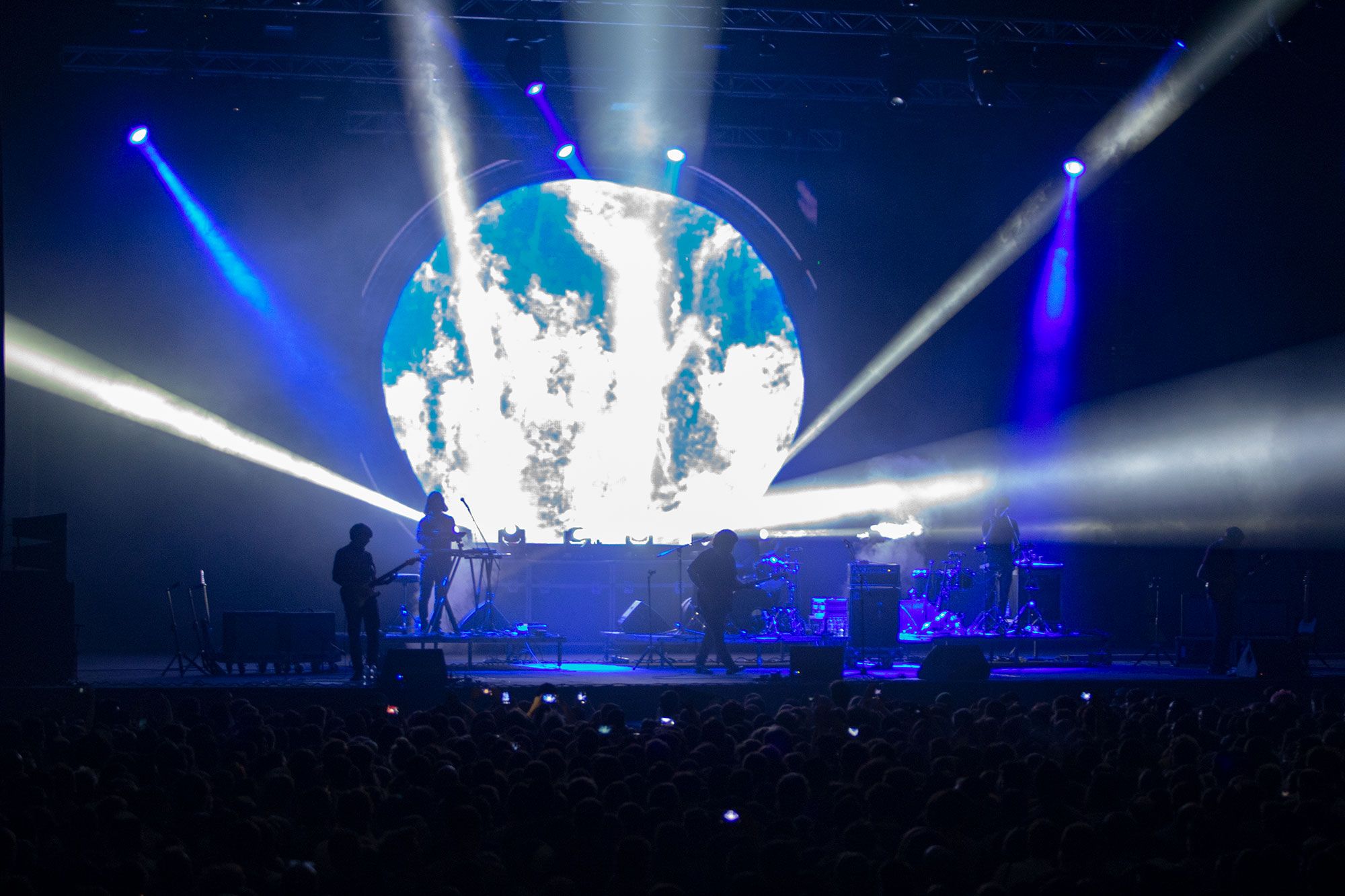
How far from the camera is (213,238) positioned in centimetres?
1435

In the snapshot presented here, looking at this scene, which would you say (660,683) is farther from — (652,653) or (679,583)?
(679,583)

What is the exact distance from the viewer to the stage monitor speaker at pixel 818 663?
10.3 metres

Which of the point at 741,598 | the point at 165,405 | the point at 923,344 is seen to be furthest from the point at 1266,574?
the point at 165,405

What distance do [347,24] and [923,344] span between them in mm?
7816

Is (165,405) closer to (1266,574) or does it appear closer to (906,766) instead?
(906,766)

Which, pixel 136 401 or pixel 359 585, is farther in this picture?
pixel 136 401

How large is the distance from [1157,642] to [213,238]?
11768 mm

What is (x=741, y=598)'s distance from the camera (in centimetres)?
1359

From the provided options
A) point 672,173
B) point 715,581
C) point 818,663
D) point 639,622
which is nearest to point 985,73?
point 672,173

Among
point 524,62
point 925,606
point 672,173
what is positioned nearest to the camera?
point 524,62

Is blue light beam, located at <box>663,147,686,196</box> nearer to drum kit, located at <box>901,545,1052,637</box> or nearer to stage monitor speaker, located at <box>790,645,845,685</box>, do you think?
drum kit, located at <box>901,545,1052,637</box>

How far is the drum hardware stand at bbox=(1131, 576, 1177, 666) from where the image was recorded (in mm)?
13180

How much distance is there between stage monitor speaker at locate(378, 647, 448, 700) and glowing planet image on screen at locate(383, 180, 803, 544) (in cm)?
570

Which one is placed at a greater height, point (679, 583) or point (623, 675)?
point (679, 583)
